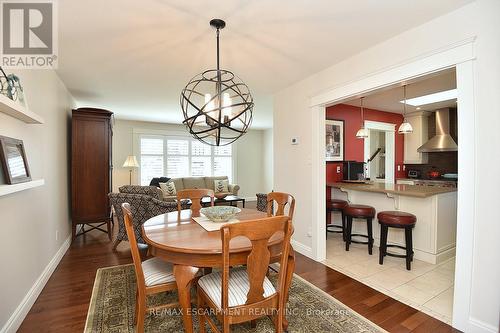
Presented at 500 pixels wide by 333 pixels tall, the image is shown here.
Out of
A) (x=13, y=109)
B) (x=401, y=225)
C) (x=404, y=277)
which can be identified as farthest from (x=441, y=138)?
(x=13, y=109)

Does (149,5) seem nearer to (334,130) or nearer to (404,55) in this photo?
(404,55)

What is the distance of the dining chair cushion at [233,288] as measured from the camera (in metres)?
1.46

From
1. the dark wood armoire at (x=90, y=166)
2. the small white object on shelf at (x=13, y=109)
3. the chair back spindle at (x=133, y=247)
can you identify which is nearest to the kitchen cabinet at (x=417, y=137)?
the chair back spindle at (x=133, y=247)

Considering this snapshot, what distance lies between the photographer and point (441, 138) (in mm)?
5133

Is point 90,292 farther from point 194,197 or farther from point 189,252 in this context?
point 189,252

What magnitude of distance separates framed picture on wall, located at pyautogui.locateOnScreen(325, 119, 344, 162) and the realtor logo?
149 inches

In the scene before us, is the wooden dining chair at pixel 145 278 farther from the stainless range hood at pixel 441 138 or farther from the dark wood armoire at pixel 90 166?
the stainless range hood at pixel 441 138

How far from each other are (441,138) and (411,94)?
5.80 feet

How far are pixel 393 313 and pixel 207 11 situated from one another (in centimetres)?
288

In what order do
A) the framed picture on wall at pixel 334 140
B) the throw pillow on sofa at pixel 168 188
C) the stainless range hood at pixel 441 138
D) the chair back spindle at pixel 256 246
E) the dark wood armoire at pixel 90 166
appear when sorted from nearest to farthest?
the chair back spindle at pixel 256 246 → the dark wood armoire at pixel 90 166 → the framed picture on wall at pixel 334 140 → the stainless range hood at pixel 441 138 → the throw pillow on sofa at pixel 168 188

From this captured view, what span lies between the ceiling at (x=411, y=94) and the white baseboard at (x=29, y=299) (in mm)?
3963

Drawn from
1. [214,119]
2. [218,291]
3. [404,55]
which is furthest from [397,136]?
[218,291]

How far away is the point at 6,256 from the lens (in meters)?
1.80

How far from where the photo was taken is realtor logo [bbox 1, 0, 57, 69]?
6.05 feet
